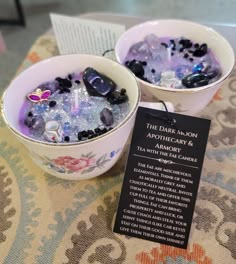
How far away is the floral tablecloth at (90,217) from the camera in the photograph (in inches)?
22.7

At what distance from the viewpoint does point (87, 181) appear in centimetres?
67

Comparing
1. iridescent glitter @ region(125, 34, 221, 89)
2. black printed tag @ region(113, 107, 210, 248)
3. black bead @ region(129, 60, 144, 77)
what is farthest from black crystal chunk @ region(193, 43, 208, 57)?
black printed tag @ region(113, 107, 210, 248)

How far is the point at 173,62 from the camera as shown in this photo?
0.74m

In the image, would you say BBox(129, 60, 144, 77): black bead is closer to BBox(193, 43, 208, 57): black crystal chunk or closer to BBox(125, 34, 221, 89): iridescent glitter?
BBox(125, 34, 221, 89): iridescent glitter

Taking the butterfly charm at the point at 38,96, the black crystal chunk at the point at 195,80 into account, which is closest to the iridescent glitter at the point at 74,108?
the butterfly charm at the point at 38,96

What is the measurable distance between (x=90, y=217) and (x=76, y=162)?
0.37ft

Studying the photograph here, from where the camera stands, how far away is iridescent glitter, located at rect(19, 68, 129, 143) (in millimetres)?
588

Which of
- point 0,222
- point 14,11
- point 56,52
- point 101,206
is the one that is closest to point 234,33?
point 56,52

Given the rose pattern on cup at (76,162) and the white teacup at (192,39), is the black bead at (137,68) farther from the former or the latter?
the rose pattern on cup at (76,162)

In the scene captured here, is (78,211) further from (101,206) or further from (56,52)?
(56,52)

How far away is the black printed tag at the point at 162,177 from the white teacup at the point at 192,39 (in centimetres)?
9

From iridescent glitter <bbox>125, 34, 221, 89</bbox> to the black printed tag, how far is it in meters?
0.13

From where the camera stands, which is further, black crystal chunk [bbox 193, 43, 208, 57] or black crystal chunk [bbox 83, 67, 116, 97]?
black crystal chunk [bbox 193, 43, 208, 57]

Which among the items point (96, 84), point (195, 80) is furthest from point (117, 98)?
point (195, 80)
